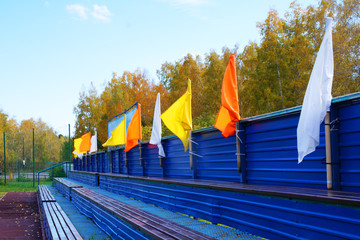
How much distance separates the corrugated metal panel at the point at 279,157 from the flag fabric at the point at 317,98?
0.55 metres

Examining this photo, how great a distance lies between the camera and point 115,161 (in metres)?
16.5

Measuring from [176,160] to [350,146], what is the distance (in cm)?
558

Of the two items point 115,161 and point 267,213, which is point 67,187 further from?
point 267,213

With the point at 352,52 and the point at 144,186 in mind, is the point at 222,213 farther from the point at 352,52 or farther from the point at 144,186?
the point at 352,52

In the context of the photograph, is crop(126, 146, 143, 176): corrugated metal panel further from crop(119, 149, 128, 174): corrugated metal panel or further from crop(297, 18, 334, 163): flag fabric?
crop(297, 18, 334, 163): flag fabric

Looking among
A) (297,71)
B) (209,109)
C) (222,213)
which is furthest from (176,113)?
(209,109)

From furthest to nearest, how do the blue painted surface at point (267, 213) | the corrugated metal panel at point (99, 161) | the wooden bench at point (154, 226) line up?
the corrugated metal panel at point (99, 161)
the wooden bench at point (154, 226)
the blue painted surface at point (267, 213)

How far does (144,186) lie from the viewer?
9727 millimetres

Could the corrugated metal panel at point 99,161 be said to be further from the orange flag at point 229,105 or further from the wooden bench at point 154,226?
the orange flag at point 229,105

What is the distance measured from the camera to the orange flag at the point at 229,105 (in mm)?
6180

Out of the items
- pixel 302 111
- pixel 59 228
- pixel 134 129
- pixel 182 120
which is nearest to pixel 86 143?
pixel 134 129

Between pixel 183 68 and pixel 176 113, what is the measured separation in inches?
1665

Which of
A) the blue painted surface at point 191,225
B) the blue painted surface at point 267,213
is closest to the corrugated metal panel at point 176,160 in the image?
the blue painted surface at point 267,213

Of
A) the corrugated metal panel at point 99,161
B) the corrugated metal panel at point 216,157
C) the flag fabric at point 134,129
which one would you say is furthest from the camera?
the corrugated metal panel at point 99,161
